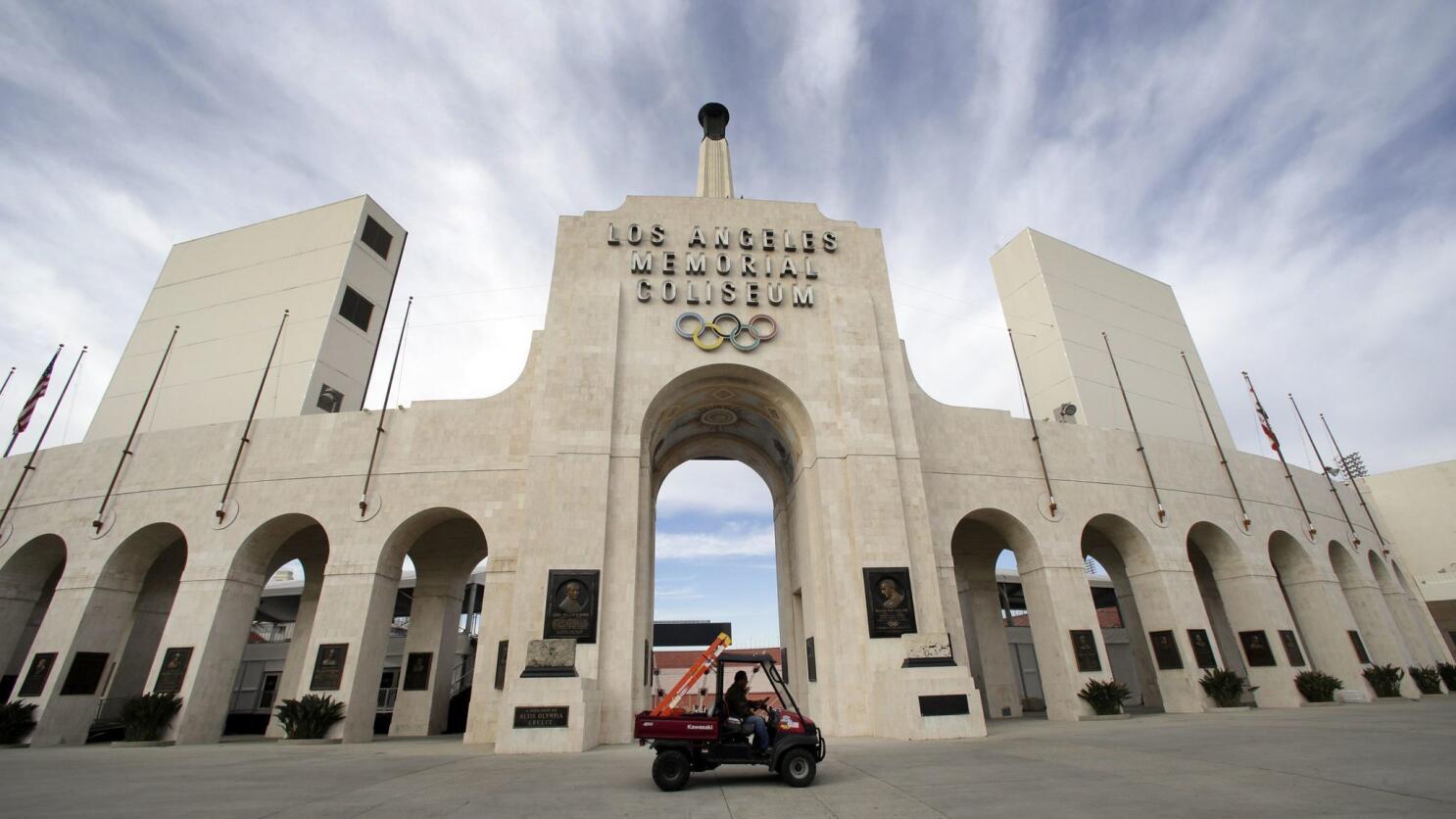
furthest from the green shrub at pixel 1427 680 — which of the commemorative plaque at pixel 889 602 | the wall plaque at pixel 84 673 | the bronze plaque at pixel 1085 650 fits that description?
the wall plaque at pixel 84 673

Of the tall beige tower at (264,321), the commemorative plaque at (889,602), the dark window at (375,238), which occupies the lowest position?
the commemorative plaque at (889,602)

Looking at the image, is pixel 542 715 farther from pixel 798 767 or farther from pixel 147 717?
pixel 147 717

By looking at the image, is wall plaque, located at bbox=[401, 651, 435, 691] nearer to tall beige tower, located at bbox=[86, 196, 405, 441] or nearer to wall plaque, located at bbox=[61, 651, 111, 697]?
wall plaque, located at bbox=[61, 651, 111, 697]

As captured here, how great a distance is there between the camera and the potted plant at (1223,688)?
70.9ft

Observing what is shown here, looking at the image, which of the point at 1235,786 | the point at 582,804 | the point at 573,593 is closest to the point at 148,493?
the point at 573,593

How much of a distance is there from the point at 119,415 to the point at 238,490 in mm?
13154

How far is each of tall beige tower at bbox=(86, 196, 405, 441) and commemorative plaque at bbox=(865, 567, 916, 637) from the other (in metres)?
24.0

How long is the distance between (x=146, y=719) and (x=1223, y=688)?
33.4 m

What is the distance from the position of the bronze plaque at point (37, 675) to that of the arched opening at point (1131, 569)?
34.8 meters

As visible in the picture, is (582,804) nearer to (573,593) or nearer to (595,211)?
(573,593)

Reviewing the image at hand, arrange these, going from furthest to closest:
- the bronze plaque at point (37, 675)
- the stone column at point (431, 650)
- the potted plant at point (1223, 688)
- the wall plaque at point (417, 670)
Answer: the wall plaque at point (417, 670)
the stone column at point (431, 650)
the potted plant at point (1223, 688)
the bronze plaque at point (37, 675)

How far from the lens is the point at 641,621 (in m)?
20.0

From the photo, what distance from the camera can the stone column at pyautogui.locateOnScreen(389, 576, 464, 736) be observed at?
78.2 ft

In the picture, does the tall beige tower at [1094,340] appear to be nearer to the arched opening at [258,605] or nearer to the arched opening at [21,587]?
the arched opening at [258,605]
